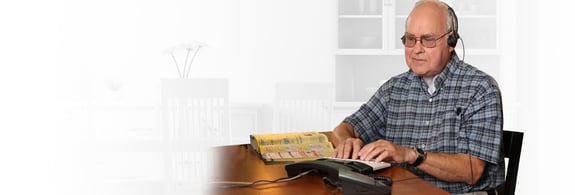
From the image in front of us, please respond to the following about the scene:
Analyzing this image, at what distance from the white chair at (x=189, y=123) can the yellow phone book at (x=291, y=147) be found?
169 centimetres

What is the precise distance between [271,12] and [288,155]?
3.35m

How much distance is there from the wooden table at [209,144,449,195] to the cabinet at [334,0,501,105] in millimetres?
2873

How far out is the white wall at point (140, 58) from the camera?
4.68m

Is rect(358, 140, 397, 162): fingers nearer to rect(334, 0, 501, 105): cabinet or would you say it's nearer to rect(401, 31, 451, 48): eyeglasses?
rect(401, 31, 451, 48): eyeglasses

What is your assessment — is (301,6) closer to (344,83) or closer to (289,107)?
(344,83)

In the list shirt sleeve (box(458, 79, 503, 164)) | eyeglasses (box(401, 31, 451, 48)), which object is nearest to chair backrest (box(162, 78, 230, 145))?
eyeglasses (box(401, 31, 451, 48))

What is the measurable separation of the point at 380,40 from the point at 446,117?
269cm

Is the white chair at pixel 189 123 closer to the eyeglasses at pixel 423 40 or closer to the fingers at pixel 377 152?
the eyeglasses at pixel 423 40

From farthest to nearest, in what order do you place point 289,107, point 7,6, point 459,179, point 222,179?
point 7,6, point 289,107, point 459,179, point 222,179

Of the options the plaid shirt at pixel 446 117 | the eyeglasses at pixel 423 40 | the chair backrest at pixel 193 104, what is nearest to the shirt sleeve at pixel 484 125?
the plaid shirt at pixel 446 117

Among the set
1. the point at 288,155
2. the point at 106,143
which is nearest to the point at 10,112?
the point at 106,143

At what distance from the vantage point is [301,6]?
5.11 m
